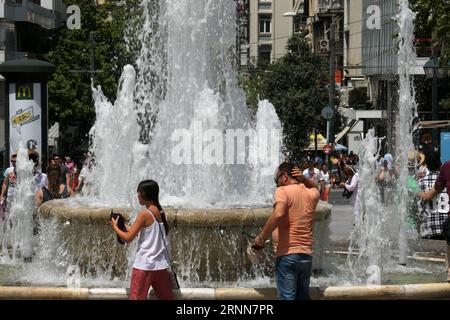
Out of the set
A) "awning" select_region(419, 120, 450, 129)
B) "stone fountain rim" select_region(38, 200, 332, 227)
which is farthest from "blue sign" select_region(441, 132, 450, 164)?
"stone fountain rim" select_region(38, 200, 332, 227)

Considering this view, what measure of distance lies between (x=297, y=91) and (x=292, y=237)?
48480 millimetres

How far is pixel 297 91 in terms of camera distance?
5653cm

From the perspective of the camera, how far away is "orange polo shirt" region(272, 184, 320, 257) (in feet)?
27.4

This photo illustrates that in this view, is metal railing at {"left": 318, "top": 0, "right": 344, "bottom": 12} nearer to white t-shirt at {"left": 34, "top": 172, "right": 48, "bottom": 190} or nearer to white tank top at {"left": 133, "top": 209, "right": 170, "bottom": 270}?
white t-shirt at {"left": 34, "top": 172, "right": 48, "bottom": 190}

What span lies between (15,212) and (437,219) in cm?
596

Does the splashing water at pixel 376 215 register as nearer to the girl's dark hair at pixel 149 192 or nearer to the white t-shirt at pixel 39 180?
the girl's dark hair at pixel 149 192

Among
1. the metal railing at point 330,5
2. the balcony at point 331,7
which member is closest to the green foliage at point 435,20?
the balcony at point 331,7

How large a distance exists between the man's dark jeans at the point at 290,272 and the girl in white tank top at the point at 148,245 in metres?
0.90

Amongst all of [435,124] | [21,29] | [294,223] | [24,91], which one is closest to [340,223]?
[24,91]

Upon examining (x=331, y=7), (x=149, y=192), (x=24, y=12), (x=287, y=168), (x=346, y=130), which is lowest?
(x=346, y=130)

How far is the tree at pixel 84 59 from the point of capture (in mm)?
51219

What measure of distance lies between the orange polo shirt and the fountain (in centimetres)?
82

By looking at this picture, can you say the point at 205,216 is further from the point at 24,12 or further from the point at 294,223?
the point at 24,12

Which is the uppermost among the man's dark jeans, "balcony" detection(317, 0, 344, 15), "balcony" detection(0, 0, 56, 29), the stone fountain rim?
"balcony" detection(317, 0, 344, 15)
